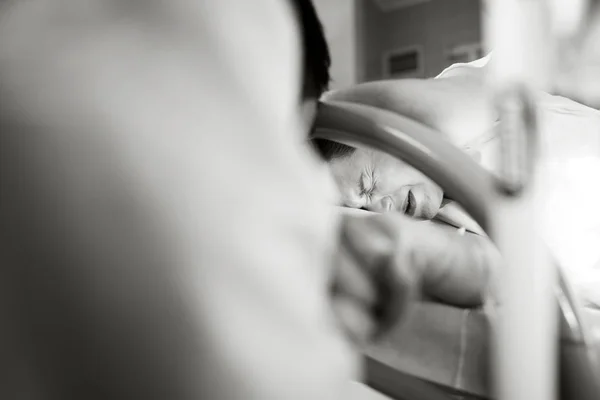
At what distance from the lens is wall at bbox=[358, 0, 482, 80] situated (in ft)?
2.60

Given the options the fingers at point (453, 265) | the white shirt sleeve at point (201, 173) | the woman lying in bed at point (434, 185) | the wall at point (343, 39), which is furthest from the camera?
the wall at point (343, 39)

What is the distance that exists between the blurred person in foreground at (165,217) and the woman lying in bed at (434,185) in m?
0.44

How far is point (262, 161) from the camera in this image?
10.9 inches

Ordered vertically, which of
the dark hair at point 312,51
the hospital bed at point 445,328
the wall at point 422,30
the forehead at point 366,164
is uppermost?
the wall at point 422,30

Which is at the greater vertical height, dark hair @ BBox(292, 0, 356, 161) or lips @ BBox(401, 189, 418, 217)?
dark hair @ BBox(292, 0, 356, 161)

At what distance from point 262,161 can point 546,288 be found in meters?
0.19

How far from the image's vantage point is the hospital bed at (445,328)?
39 cm

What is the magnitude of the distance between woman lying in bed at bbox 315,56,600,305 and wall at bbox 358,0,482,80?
2.7 inches

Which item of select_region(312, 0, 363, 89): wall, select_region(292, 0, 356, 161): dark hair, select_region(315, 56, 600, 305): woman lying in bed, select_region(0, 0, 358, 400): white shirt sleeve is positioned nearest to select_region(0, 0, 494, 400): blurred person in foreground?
select_region(0, 0, 358, 400): white shirt sleeve

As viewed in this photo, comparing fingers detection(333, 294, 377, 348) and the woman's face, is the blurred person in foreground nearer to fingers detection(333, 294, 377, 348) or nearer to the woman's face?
fingers detection(333, 294, 377, 348)

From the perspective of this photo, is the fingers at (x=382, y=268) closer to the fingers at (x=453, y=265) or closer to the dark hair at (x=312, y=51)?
the fingers at (x=453, y=265)

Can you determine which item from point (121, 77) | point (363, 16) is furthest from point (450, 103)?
point (121, 77)

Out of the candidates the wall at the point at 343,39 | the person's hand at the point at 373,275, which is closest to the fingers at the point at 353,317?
the person's hand at the point at 373,275

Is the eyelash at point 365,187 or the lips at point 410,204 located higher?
the eyelash at point 365,187
